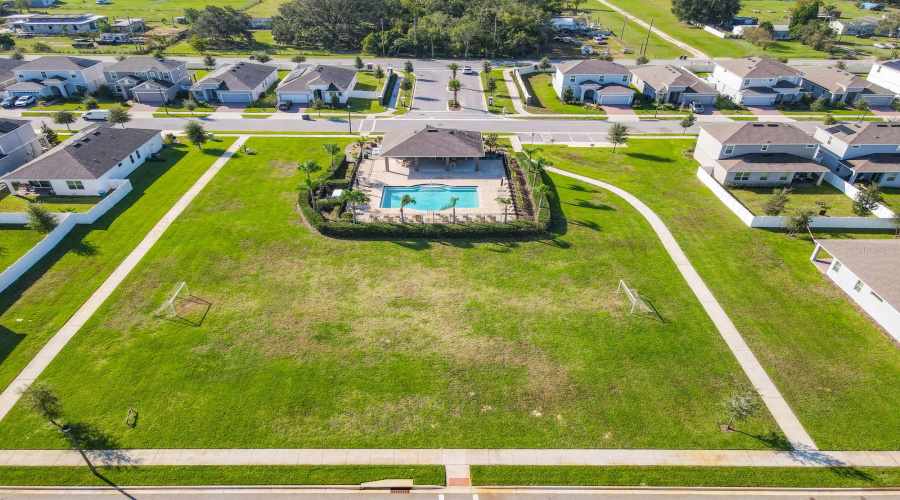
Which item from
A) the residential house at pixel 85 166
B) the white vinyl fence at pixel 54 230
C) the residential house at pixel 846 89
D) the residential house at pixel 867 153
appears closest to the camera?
the white vinyl fence at pixel 54 230

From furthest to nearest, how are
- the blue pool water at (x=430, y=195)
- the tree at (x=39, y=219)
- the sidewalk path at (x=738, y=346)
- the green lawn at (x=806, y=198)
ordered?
the blue pool water at (x=430, y=195) → the green lawn at (x=806, y=198) → the tree at (x=39, y=219) → the sidewalk path at (x=738, y=346)

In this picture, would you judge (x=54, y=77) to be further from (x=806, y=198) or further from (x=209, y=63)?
(x=806, y=198)

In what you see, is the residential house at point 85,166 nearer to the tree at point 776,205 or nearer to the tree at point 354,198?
the tree at point 354,198

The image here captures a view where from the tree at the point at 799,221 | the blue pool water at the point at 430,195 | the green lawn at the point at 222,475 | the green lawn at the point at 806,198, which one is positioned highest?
the tree at the point at 799,221

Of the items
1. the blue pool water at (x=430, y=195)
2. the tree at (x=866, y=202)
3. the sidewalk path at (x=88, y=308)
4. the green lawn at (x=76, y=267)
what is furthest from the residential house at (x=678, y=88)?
the green lawn at (x=76, y=267)

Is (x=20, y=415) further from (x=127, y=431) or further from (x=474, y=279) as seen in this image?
(x=474, y=279)

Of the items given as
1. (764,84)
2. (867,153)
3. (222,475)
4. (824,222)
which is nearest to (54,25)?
(222,475)

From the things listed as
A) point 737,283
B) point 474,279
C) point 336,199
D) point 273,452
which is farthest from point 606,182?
point 273,452
